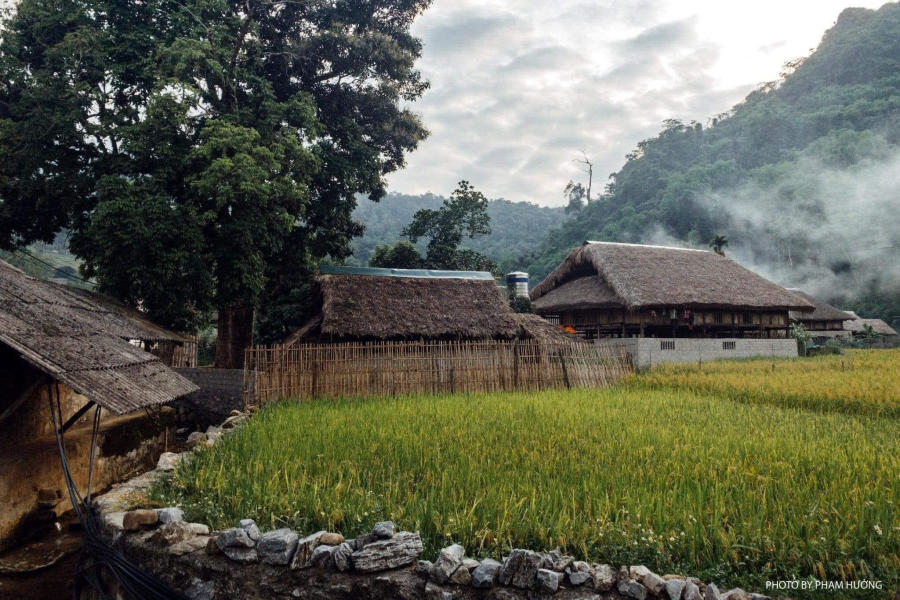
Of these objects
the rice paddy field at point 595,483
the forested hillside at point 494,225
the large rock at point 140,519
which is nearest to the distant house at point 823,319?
the forested hillside at point 494,225

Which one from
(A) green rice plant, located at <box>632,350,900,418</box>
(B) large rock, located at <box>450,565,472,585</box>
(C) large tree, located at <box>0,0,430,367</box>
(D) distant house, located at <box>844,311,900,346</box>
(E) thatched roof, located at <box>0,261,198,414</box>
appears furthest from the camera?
(D) distant house, located at <box>844,311,900,346</box>

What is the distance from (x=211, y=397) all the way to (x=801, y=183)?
131 ft

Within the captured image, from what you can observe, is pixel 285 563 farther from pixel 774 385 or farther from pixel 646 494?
pixel 774 385

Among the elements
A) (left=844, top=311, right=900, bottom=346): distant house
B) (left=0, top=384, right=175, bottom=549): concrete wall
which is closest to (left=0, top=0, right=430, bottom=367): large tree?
(left=0, top=384, right=175, bottom=549): concrete wall

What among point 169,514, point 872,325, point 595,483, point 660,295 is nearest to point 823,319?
point 872,325

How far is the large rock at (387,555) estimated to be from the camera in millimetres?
2984

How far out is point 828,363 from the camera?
44.0ft

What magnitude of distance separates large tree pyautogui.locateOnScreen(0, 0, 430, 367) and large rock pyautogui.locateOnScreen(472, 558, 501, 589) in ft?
31.5

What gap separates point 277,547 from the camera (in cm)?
318

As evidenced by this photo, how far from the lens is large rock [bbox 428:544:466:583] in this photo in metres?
2.82

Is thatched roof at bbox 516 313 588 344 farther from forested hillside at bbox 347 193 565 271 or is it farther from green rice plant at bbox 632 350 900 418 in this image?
forested hillside at bbox 347 193 565 271

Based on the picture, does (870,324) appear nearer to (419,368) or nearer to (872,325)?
(872,325)

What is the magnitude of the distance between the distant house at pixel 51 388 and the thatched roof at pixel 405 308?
4.77m

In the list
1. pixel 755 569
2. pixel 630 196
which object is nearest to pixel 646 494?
pixel 755 569
